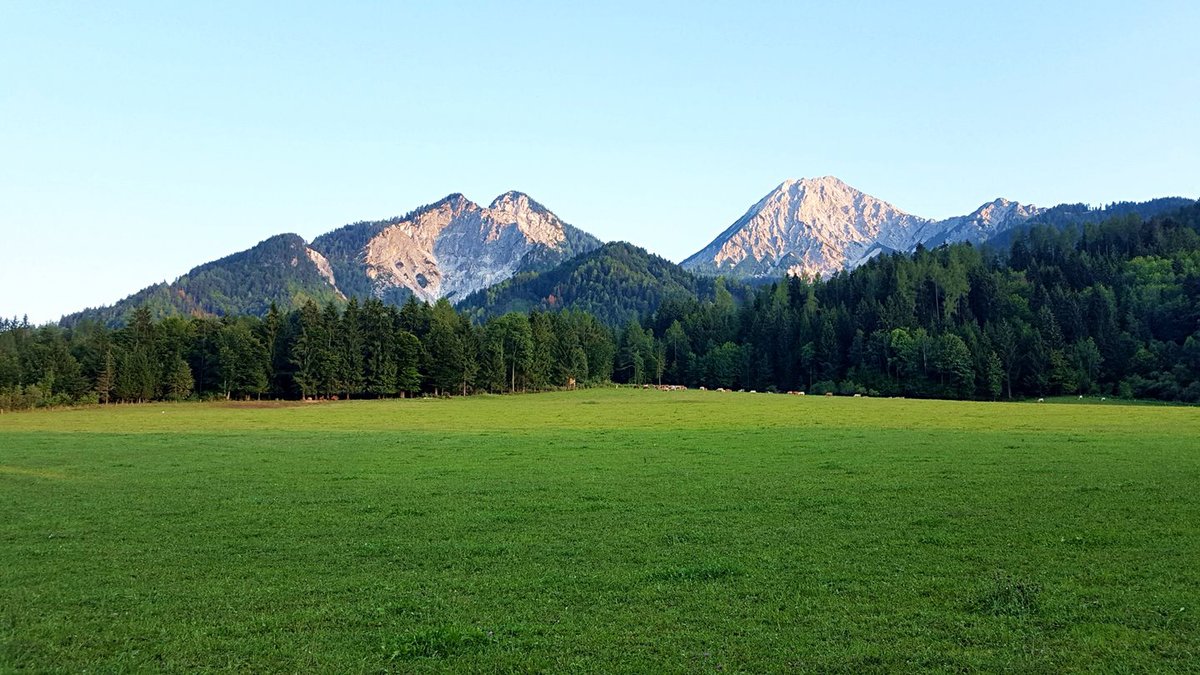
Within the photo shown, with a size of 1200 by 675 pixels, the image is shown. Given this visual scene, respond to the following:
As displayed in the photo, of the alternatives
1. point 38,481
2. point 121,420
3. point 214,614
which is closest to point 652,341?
point 121,420

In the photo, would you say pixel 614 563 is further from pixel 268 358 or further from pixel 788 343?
pixel 788 343

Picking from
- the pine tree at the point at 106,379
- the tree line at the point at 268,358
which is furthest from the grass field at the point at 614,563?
the pine tree at the point at 106,379

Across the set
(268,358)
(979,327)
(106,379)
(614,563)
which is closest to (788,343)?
(979,327)

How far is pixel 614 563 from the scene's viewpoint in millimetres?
15141

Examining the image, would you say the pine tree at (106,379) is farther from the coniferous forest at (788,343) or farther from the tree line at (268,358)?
the coniferous forest at (788,343)

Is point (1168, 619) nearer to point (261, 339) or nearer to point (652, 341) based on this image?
point (261, 339)

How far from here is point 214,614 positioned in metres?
12.2

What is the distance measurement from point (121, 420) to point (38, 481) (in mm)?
51945

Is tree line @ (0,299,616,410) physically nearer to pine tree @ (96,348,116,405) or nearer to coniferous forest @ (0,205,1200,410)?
pine tree @ (96,348,116,405)

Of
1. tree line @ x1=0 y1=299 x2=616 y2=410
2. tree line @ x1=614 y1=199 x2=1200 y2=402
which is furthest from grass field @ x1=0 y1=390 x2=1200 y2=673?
tree line @ x1=614 y1=199 x2=1200 y2=402

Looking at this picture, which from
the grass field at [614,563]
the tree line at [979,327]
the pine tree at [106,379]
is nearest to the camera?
the grass field at [614,563]

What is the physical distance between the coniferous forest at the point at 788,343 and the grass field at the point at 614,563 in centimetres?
9156

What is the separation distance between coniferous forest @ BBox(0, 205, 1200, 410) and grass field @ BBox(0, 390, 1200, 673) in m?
91.6

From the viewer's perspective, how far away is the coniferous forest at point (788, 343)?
379ft
